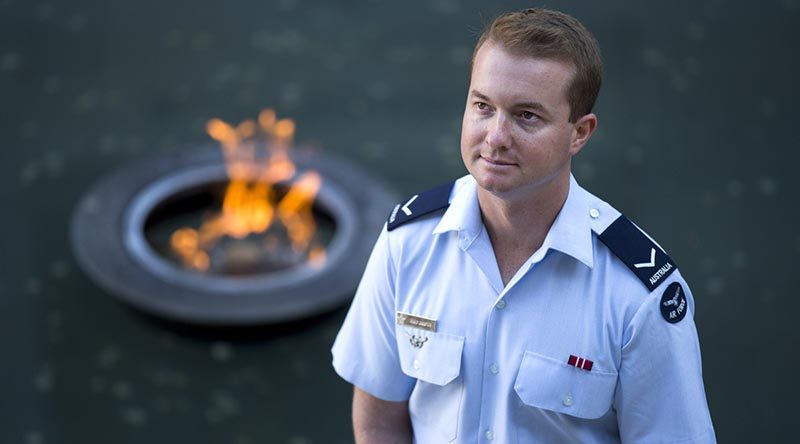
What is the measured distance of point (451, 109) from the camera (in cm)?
521

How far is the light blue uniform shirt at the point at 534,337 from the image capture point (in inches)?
71.6

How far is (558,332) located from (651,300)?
0.53 feet

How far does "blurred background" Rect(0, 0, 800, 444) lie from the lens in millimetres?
3975

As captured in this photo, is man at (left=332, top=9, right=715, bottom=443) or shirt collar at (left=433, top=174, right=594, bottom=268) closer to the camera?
man at (left=332, top=9, right=715, bottom=443)

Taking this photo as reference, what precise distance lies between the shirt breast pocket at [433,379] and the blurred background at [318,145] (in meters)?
1.87

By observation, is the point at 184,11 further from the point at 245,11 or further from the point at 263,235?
the point at 263,235

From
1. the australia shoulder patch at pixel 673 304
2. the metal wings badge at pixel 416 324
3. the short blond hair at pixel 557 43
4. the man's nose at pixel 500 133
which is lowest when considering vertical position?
the metal wings badge at pixel 416 324

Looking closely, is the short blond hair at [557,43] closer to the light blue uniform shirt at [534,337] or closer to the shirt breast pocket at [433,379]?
the light blue uniform shirt at [534,337]

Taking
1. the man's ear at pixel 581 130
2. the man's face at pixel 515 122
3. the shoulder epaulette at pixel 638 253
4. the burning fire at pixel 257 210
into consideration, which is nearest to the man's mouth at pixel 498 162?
the man's face at pixel 515 122

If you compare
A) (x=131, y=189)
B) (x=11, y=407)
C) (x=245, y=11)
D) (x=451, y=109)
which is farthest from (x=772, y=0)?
(x=11, y=407)

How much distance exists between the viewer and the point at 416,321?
196cm

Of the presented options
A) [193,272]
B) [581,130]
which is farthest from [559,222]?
[193,272]

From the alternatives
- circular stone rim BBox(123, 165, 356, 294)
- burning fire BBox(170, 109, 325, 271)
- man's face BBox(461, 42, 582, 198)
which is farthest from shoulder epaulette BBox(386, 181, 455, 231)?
burning fire BBox(170, 109, 325, 271)

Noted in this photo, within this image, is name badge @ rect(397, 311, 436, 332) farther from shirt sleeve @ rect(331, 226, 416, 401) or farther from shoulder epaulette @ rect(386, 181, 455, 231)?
shoulder epaulette @ rect(386, 181, 455, 231)
